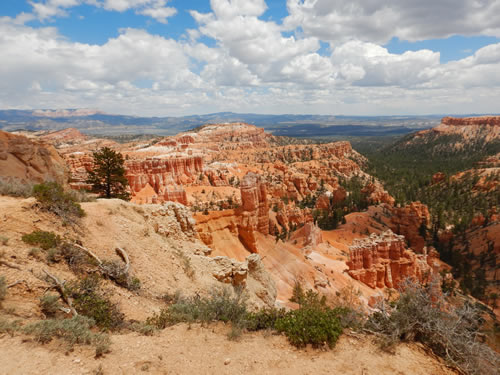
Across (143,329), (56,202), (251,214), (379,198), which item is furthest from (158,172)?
(143,329)

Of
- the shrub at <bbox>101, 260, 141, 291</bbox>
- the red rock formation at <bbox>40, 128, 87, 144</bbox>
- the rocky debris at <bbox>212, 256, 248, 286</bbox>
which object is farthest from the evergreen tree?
the red rock formation at <bbox>40, 128, 87, 144</bbox>

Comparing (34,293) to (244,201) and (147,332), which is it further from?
(244,201)

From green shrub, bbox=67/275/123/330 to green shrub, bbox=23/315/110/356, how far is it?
0.67m

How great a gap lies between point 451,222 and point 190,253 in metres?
50.2

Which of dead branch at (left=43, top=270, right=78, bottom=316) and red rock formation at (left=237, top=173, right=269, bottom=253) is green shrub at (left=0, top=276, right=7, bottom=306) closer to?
dead branch at (left=43, top=270, right=78, bottom=316)

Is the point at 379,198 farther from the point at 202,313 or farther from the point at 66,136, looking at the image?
the point at 66,136

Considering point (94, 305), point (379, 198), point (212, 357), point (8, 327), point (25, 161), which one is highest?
point (25, 161)

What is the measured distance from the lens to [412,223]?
41.1 meters

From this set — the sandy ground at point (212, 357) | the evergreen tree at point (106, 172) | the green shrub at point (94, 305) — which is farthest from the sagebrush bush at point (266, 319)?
the evergreen tree at point (106, 172)

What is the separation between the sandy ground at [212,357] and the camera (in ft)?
14.6

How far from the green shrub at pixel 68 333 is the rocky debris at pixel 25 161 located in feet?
48.2

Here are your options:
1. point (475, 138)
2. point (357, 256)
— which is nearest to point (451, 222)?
point (357, 256)

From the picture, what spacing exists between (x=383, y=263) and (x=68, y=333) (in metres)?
26.4

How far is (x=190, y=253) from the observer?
42.4ft
